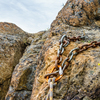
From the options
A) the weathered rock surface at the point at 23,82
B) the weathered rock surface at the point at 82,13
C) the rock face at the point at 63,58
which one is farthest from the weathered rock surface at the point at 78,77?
the weathered rock surface at the point at 23,82

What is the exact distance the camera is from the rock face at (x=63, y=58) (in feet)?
4.71

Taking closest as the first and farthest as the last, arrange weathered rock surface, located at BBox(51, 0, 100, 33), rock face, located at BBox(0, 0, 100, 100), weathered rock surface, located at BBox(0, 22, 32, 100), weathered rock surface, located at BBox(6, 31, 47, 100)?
rock face, located at BBox(0, 0, 100, 100) → weathered rock surface, located at BBox(6, 31, 47, 100) → weathered rock surface, located at BBox(51, 0, 100, 33) → weathered rock surface, located at BBox(0, 22, 32, 100)

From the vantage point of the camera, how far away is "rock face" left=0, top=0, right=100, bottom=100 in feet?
4.71

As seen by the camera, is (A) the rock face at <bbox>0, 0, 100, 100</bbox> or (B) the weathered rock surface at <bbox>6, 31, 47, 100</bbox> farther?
(B) the weathered rock surface at <bbox>6, 31, 47, 100</bbox>

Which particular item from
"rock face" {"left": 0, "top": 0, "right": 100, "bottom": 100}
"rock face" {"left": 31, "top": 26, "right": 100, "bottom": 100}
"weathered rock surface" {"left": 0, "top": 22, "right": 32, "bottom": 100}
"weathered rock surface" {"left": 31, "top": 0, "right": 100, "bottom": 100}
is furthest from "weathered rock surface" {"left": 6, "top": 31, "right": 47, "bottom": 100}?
"rock face" {"left": 31, "top": 26, "right": 100, "bottom": 100}

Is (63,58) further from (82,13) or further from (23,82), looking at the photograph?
(82,13)

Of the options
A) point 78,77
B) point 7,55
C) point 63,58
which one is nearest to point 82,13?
point 63,58

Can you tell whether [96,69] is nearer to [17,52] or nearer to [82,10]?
[82,10]

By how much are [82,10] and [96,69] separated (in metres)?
2.80

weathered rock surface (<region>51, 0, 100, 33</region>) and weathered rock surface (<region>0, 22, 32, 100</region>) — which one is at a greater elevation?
weathered rock surface (<region>51, 0, 100, 33</region>)

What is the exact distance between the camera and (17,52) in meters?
5.27

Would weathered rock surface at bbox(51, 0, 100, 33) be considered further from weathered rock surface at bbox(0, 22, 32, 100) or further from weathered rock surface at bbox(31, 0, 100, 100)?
weathered rock surface at bbox(0, 22, 32, 100)

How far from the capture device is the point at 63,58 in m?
1.97

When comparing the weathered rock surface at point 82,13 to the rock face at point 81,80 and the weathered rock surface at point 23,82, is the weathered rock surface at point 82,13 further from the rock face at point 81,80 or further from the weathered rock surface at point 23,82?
the rock face at point 81,80
